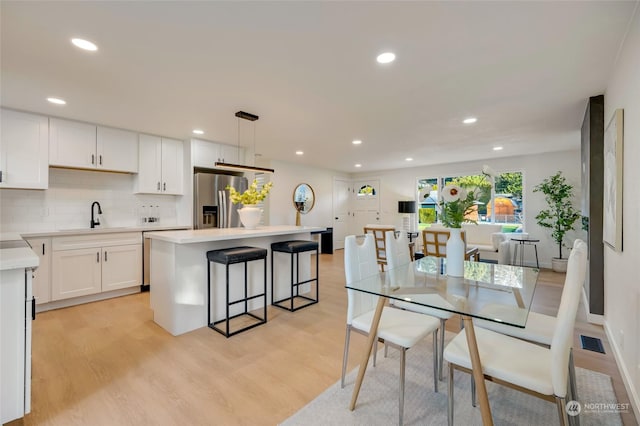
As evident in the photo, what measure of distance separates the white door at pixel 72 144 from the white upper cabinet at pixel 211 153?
128 centimetres

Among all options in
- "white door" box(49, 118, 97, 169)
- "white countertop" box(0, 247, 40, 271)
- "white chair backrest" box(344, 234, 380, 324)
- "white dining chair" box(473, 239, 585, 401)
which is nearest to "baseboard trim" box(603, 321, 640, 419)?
"white dining chair" box(473, 239, 585, 401)

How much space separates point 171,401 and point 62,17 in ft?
7.96

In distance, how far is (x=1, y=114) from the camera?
3172 millimetres

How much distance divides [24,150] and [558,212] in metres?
8.17

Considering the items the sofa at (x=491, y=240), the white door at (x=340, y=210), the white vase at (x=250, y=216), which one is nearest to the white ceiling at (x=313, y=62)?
the white vase at (x=250, y=216)

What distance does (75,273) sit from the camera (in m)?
3.49

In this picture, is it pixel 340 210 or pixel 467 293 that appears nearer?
pixel 467 293

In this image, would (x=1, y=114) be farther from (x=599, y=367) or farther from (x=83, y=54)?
(x=599, y=367)

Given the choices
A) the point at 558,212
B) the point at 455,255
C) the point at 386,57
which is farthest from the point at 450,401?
the point at 558,212

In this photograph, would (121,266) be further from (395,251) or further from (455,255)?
(455,255)

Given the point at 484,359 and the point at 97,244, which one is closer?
the point at 484,359

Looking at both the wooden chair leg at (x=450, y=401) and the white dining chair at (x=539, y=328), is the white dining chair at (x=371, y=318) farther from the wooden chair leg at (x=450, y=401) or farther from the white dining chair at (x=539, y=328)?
the white dining chair at (x=539, y=328)

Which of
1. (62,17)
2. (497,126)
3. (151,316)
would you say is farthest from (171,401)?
(497,126)

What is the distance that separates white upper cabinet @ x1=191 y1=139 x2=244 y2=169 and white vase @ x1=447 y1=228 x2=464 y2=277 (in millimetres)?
3892
